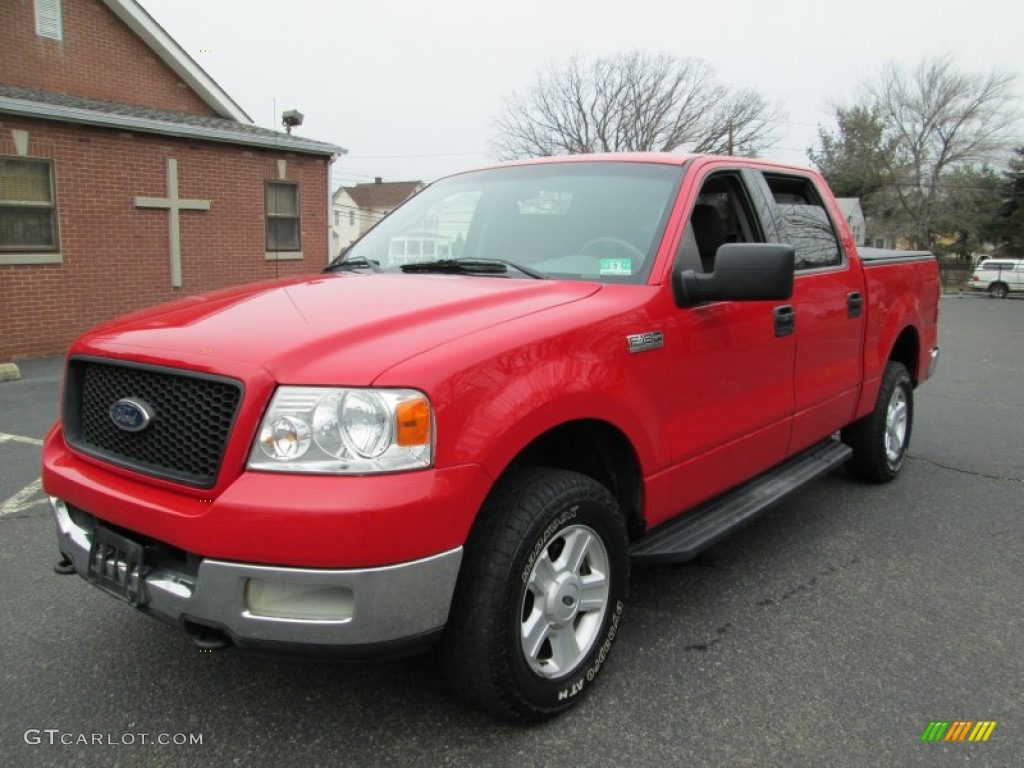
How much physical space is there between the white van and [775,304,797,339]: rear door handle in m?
37.8

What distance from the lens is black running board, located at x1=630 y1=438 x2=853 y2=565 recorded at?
2.95 metres

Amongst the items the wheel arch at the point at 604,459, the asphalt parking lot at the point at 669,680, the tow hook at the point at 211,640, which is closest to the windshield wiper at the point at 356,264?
the wheel arch at the point at 604,459

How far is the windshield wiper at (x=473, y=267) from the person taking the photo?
10.1 ft

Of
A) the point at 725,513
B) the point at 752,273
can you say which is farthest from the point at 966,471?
the point at 752,273

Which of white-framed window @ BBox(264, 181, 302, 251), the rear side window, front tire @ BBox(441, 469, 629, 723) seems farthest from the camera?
white-framed window @ BBox(264, 181, 302, 251)

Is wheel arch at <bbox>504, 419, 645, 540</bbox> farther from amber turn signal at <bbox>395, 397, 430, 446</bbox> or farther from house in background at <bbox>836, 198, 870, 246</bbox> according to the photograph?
house in background at <bbox>836, 198, 870, 246</bbox>

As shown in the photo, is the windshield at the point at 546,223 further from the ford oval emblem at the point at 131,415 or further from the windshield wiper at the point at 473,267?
the ford oval emblem at the point at 131,415

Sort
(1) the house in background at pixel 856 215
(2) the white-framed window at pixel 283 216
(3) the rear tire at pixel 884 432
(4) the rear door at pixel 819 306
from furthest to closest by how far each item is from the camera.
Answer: (1) the house in background at pixel 856 215
(2) the white-framed window at pixel 283 216
(3) the rear tire at pixel 884 432
(4) the rear door at pixel 819 306

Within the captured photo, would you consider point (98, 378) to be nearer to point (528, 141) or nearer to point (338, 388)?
point (338, 388)

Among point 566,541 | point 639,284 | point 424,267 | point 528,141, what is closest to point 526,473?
point 566,541

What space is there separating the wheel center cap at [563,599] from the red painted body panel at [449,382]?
0.45 meters

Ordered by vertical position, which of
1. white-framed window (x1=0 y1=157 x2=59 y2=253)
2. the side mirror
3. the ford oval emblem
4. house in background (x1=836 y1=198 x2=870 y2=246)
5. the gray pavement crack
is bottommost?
the gray pavement crack

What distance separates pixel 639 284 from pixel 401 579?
1424mm

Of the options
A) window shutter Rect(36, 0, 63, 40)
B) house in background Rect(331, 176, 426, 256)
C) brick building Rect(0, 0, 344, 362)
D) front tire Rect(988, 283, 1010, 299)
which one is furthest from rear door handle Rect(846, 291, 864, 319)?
house in background Rect(331, 176, 426, 256)
